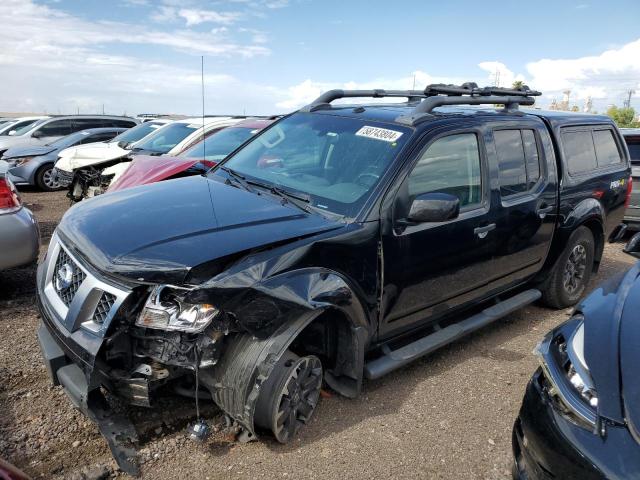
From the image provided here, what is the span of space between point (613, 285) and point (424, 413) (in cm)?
136

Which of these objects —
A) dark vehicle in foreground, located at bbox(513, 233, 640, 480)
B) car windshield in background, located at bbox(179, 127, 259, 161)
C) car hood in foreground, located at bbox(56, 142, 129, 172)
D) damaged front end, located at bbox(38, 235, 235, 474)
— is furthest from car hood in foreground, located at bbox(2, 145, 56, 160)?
dark vehicle in foreground, located at bbox(513, 233, 640, 480)

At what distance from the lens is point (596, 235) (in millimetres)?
5375

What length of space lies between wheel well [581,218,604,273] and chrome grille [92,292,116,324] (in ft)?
14.3

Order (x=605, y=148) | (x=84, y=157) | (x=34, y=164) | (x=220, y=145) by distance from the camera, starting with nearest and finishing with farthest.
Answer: (x=605, y=148), (x=220, y=145), (x=84, y=157), (x=34, y=164)

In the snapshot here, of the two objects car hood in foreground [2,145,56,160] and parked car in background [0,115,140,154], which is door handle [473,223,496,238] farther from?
parked car in background [0,115,140,154]

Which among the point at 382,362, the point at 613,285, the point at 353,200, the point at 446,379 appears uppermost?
the point at 353,200

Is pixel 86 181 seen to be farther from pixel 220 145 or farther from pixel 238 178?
pixel 238 178

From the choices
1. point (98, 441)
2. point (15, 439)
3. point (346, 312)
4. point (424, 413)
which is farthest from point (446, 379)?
point (15, 439)

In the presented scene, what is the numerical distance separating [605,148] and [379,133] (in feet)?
10.5

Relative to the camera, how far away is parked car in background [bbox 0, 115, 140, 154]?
14.6m

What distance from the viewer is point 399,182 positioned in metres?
3.28

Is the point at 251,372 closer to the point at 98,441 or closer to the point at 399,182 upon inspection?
the point at 98,441

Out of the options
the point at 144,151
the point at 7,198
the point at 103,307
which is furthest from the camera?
the point at 144,151

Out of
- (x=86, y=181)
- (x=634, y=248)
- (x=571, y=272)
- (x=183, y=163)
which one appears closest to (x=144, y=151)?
(x=86, y=181)
